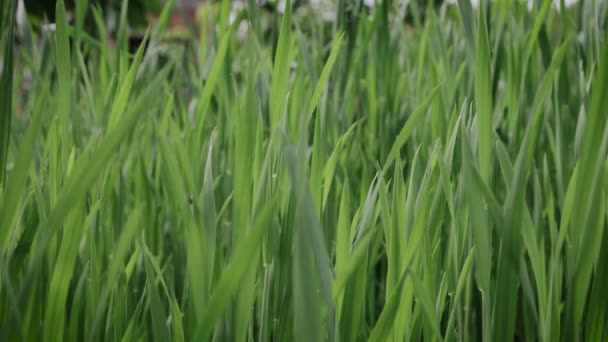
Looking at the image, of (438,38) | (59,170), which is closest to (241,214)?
(59,170)

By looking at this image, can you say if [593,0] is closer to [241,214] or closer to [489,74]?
[489,74]

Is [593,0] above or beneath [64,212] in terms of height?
above

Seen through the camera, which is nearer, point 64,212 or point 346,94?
point 64,212

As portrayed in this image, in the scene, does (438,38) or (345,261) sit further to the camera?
(438,38)

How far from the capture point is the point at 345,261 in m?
0.29

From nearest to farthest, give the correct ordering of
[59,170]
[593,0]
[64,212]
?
[64,212], [59,170], [593,0]

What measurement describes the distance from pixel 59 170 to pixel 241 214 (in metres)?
0.15

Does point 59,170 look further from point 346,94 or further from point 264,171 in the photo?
point 346,94

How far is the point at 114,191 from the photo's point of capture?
1.48 feet

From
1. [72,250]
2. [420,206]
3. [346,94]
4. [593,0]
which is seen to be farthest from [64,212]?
[593,0]

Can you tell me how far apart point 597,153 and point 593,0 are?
300 millimetres

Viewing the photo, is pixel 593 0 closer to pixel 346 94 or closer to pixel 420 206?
Result: pixel 346 94

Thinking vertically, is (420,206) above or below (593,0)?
below

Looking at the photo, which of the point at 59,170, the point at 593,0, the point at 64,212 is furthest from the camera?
the point at 593,0
